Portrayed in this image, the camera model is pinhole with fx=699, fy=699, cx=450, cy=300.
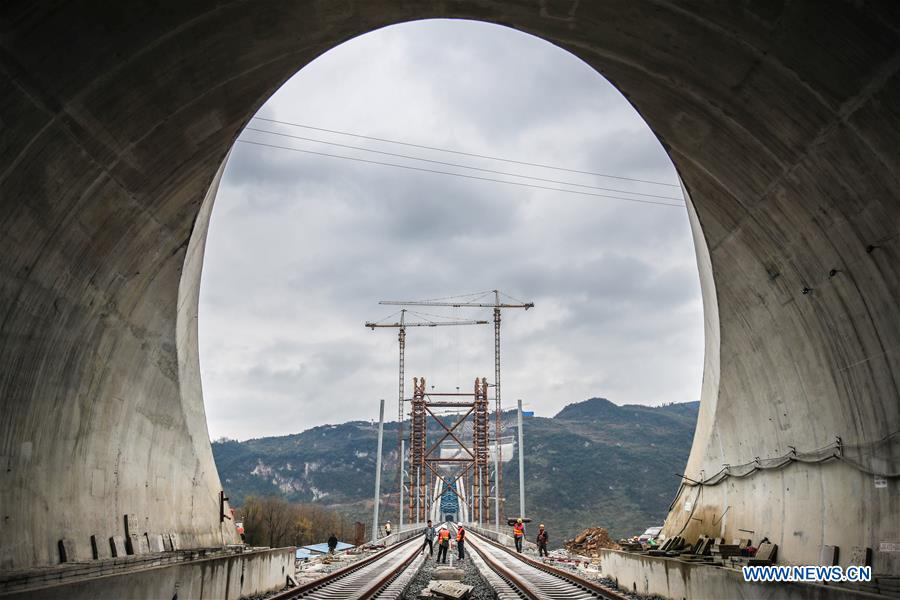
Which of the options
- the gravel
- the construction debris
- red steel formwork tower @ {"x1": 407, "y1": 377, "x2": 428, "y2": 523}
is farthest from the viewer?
red steel formwork tower @ {"x1": 407, "y1": 377, "x2": 428, "y2": 523}

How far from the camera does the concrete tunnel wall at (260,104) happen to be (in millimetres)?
6887

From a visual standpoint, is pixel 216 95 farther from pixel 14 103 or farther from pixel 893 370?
pixel 893 370

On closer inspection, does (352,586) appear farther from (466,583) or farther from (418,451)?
(418,451)

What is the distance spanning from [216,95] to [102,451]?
535 centimetres

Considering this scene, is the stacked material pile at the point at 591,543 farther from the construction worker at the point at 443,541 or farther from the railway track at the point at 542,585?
the railway track at the point at 542,585

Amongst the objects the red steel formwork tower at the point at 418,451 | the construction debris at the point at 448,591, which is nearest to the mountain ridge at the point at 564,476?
the red steel formwork tower at the point at 418,451

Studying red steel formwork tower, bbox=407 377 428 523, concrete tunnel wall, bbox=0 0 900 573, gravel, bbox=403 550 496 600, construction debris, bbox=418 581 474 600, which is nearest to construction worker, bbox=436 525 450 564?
gravel, bbox=403 550 496 600

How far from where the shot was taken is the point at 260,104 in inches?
396

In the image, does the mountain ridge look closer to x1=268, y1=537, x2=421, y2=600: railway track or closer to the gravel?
the gravel

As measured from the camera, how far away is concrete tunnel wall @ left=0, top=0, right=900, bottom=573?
6.89 metres

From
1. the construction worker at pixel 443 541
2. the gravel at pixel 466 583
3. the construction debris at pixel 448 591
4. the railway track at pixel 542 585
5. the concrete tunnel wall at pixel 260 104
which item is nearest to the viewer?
the concrete tunnel wall at pixel 260 104

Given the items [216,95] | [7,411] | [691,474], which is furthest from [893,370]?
[7,411]

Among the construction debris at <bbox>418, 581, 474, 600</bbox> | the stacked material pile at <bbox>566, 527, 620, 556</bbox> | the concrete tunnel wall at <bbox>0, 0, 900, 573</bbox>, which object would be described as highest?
the concrete tunnel wall at <bbox>0, 0, 900, 573</bbox>

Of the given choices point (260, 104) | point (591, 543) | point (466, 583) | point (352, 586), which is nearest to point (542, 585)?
point (466, 583)
